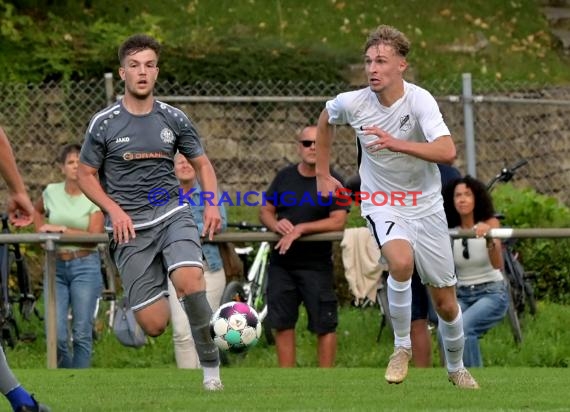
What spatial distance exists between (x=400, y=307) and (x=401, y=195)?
2.30 feet

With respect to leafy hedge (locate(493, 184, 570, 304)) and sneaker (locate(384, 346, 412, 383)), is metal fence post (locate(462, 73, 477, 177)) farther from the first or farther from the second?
sneaker (locate(384, 346, 412, 383))

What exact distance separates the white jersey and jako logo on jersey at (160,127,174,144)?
105 cm

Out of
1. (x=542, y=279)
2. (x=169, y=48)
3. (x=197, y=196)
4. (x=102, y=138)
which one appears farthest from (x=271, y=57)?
(x=102, y=138)

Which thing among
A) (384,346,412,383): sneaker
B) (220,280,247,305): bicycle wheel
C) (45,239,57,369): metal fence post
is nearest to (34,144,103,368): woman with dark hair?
(45,239,57,369): metal fence post

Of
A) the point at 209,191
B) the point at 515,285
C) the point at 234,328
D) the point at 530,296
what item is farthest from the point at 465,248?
the point at 234,328

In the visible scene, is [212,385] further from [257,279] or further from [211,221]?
[257,279]

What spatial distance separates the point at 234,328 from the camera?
10.2m

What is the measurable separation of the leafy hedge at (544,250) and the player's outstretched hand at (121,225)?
6914mm

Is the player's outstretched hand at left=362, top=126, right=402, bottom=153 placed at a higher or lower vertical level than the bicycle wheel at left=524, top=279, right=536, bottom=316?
higher

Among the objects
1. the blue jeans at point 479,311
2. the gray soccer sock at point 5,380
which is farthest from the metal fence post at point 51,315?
the gray soccer sock at point 5,380

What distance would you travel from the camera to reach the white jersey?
10.2m

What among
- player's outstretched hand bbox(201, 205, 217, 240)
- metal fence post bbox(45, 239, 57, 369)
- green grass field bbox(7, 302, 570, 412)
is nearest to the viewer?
green grass field bbox(7, 302, 570, 412)

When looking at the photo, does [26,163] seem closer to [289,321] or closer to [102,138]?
[289,321]

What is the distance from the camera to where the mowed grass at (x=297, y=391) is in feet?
31.4
